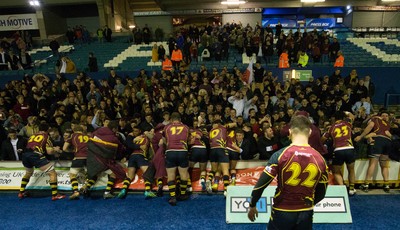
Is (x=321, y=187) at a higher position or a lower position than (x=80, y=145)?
higher

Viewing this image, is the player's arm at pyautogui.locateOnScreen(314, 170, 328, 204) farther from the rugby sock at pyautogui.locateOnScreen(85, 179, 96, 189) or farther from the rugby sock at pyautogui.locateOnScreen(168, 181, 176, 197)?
the rugby sock at pyautogui.locateOnScreen(85, 179, 96, 189)

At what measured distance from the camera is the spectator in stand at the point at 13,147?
7.12 metres

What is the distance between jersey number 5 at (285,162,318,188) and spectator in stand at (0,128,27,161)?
6.52 metres

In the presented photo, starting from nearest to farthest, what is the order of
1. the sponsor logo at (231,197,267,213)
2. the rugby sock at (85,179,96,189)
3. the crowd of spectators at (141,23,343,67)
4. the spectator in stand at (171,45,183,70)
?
the sponsor logo at (231,197,267,213), the rugby sock at (85,179,96,189), the spectator in stand at (171,45,183,70), the crowd of spectators at (141,23,343,67)

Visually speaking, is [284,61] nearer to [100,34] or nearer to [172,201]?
[172,201]

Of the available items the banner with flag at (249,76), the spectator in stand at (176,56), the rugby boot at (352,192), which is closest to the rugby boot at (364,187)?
the rugby boot at (352,192)

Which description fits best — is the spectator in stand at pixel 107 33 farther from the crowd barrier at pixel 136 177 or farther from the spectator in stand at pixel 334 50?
the crowd barrier at pixel 136 177

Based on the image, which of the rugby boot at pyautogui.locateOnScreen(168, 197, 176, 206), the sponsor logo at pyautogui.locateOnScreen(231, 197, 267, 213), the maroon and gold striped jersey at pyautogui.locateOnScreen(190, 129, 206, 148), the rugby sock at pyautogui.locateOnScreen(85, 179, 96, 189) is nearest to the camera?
the sponsor logo at pyautogui.locateOnScreen(231, 197, 267, 213)

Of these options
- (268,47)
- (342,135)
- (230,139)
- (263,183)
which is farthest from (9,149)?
(268,47)

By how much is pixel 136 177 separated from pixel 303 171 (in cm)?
449

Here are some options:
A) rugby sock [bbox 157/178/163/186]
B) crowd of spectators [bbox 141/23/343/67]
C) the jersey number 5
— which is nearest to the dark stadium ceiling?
crowd of spectators [bbox 141/23/343/67]

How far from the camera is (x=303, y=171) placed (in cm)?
297

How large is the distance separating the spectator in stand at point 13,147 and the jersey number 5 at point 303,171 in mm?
6519

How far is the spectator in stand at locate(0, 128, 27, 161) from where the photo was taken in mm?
7117
